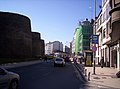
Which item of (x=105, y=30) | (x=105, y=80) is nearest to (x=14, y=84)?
(x=105, y=80)

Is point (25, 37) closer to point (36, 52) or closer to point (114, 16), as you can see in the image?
point (36, 52)

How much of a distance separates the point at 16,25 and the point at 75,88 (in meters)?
57.4

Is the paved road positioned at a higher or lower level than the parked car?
lower

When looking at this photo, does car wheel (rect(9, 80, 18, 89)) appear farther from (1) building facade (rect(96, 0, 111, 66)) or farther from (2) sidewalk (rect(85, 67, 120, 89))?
(1) building facade (rect(96, 0, 111, 66))

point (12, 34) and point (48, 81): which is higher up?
point (12, 34)

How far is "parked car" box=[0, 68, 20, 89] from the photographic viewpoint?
38.8ft

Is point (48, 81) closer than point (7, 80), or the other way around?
point (7, 80)

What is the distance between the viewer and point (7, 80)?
12227 mm

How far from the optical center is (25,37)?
75812mm

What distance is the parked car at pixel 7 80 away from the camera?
1184 centimetres

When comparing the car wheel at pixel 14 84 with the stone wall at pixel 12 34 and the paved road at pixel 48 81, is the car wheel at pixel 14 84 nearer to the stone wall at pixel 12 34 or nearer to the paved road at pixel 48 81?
the paved road at pixel 48 81

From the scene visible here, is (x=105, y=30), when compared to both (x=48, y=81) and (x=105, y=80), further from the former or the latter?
(x=48, y=81)

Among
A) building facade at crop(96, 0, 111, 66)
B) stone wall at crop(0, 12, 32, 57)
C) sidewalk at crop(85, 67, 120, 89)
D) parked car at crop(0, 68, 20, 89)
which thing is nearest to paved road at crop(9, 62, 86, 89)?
sidewalk at crop(85, 67, 120, 89)

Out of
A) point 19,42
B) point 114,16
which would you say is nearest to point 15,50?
point 19,42
